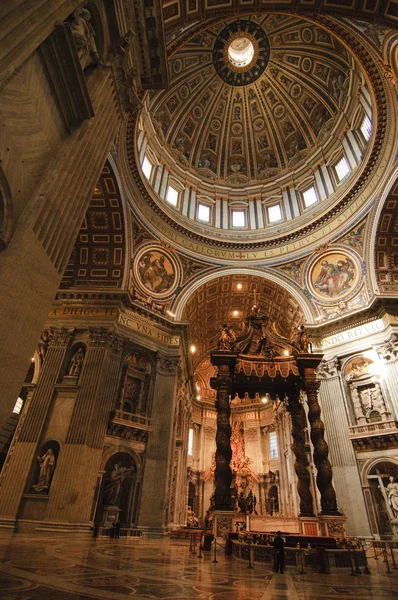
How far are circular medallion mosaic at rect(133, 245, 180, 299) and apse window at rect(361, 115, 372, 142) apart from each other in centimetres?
1245

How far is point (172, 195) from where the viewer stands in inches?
884

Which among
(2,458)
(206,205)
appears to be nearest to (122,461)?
(2,458)

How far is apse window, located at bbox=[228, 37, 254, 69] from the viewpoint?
24.0 m

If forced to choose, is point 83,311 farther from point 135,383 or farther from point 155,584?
point 155,584

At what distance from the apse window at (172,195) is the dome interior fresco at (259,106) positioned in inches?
102

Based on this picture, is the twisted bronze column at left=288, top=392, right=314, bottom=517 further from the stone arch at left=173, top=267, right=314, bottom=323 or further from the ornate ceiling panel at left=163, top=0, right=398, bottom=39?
the ornate ceiling panel at left=163, top=0, right=398, bottom=39

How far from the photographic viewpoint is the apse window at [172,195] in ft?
72.4

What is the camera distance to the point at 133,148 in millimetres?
16562

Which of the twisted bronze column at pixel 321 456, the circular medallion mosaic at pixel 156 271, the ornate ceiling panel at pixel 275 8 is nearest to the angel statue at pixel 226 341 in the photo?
the twisted bronze column at pixel 321 456

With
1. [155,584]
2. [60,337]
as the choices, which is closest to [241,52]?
[60,337]

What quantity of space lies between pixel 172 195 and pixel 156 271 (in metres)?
6.29

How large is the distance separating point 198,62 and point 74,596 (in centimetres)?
2784

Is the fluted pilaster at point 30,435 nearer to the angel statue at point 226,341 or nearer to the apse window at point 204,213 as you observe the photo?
the angel statue at point 226,341

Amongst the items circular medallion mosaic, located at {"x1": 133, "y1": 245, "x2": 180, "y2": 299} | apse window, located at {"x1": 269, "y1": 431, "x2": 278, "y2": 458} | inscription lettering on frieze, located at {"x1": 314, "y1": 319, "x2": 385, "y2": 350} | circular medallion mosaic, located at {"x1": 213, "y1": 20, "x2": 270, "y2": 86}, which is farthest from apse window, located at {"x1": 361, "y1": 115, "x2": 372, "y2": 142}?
apse window, located at {"x1": 269, "y1": 431, "x2": 278, "y2": 458}
